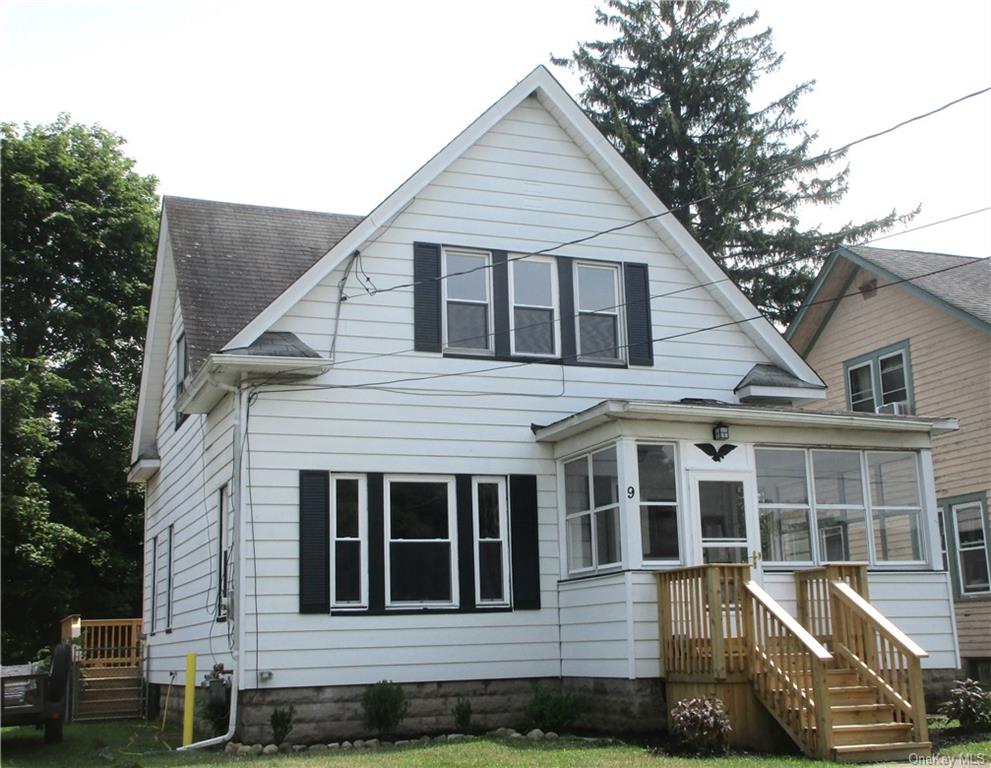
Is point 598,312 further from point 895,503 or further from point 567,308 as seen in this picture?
point 895,503

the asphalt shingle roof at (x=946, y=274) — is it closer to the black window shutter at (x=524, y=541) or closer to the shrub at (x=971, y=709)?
the shrub at (x=971, y=709)

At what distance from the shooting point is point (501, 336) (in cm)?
1600

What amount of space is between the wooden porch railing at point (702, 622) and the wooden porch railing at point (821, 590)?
111 centimetres

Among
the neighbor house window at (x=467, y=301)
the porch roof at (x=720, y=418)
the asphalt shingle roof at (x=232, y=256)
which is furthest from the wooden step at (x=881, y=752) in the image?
the asphalt shingle roof at (x=232, y=256)

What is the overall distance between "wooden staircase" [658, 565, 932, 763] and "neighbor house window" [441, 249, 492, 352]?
437 cm

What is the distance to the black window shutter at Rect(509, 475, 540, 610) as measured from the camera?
49.5 ft

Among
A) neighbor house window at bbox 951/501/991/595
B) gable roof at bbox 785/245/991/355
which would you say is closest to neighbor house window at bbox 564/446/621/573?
gable roof at bbox 785/245/991/355

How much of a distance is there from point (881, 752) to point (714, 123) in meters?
26.7

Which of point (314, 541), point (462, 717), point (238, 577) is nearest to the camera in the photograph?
point (238, 577)

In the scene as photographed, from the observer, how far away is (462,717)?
46.8ft

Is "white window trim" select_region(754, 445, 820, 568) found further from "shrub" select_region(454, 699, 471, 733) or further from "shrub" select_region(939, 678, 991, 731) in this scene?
"shrub" select_region(454, 699, 471, 733)

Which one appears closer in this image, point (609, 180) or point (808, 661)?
point (808, 661)

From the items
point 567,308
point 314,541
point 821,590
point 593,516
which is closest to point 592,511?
point 593,516

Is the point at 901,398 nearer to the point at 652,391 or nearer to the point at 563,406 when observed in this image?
the point at 652,391
